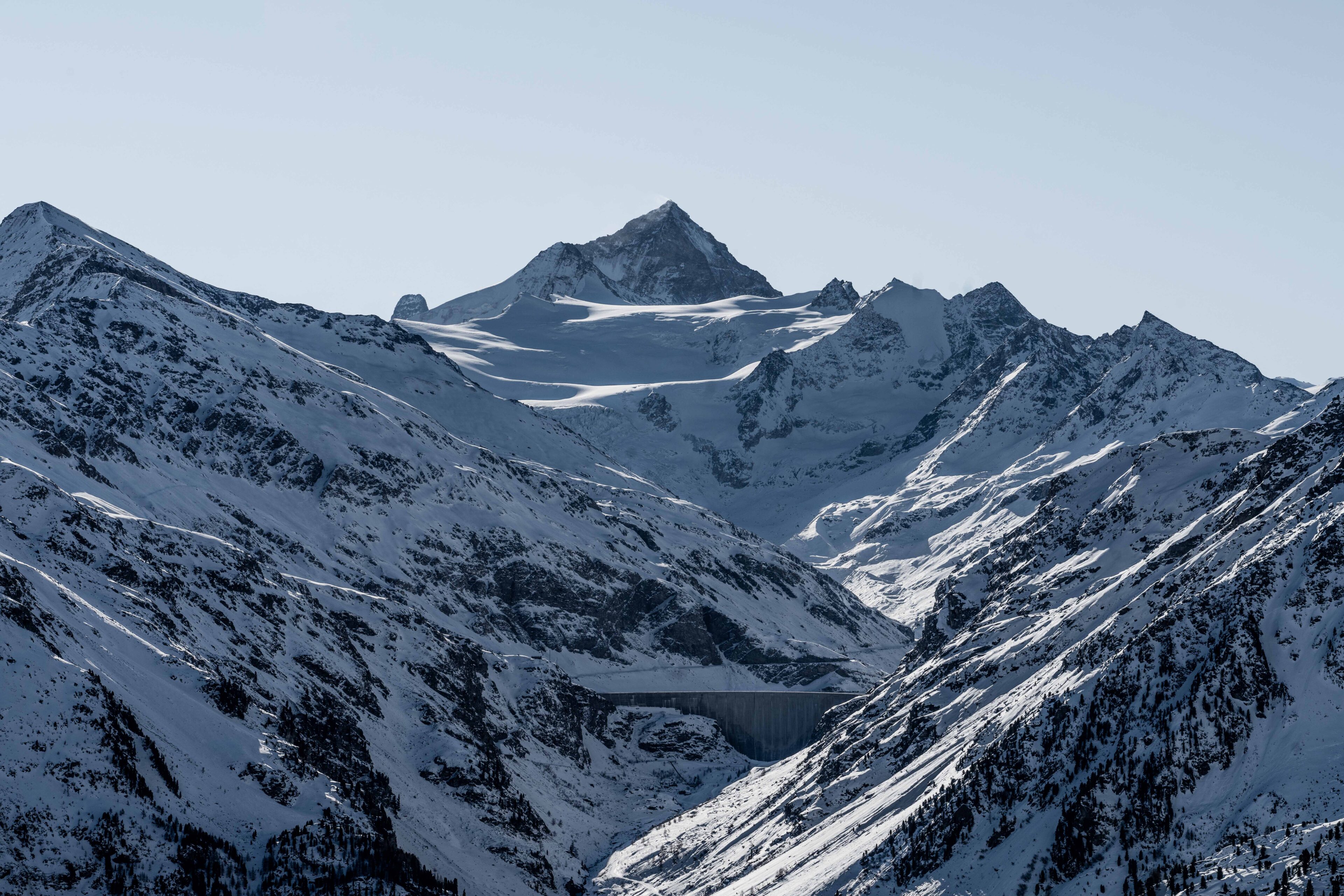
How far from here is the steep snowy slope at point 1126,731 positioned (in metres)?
130

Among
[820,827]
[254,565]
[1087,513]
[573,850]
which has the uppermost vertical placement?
[1087,513]

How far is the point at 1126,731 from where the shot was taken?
5566 inches

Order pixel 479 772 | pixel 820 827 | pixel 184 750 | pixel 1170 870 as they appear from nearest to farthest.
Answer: pixel 1170 870
pixel 184 750
pixel 820 827
pixel 479 772

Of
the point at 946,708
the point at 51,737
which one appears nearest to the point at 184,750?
the point at 51,737

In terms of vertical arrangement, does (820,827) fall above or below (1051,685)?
below

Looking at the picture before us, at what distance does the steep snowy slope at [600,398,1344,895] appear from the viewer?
130 metres

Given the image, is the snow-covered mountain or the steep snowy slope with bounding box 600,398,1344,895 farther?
the steep snowy slope with bounding box 600,398,1344,895

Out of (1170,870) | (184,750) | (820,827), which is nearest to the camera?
(1170,870)

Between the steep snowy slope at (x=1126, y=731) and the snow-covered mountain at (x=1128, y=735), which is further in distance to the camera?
the steep snowy slope at (x=1126, y=731)

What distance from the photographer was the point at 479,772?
184 m

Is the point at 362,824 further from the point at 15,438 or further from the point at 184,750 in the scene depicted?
the point at 15,438

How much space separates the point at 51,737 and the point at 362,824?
93.7 feet

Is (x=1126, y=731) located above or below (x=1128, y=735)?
above

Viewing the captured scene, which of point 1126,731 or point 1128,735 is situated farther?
point 1126,731
